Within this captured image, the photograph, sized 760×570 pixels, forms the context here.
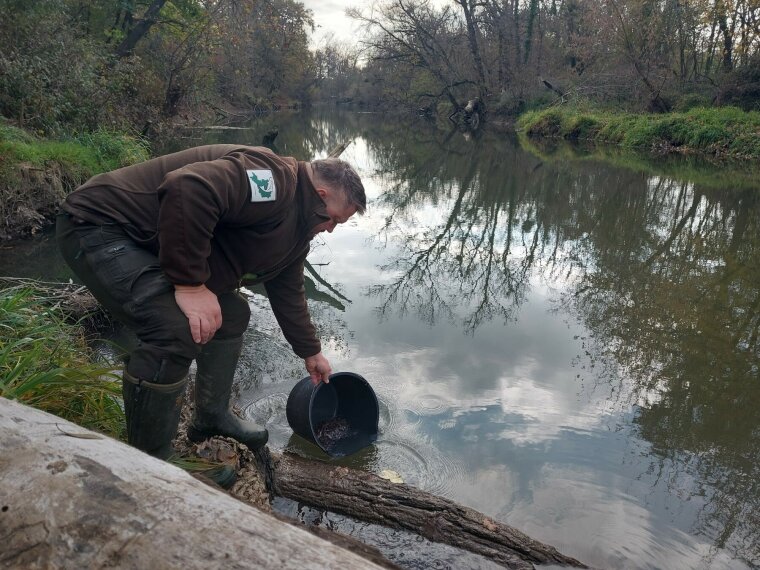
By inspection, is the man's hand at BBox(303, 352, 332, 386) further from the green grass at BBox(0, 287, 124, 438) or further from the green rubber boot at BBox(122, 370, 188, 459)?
the green grass at BBox(0, 287, 124, 438)

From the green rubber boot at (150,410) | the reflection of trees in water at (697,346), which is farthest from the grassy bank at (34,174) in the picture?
the reflection of trees in water at (697,346)

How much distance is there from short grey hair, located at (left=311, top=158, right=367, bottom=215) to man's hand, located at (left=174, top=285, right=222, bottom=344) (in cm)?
70

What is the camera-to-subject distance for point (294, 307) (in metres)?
3.04

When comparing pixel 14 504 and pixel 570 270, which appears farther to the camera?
pixel 570 270

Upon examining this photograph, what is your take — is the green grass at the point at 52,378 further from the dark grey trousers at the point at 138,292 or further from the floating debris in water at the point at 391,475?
the floating debris in water at the point at 391,475

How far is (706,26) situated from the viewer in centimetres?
2412

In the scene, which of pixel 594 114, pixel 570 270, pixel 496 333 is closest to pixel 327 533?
pixel 496 333

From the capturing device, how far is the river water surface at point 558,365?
339cm

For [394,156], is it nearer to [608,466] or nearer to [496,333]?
[496,333]

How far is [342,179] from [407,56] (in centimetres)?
3381

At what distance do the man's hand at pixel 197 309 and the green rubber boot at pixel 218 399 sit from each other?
23.8 inches

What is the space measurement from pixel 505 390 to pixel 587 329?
1580 mm

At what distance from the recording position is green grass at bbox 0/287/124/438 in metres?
2.64

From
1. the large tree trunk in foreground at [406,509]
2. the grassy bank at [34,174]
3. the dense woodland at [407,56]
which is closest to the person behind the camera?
the large tree trunk in foreground at [406,509]
